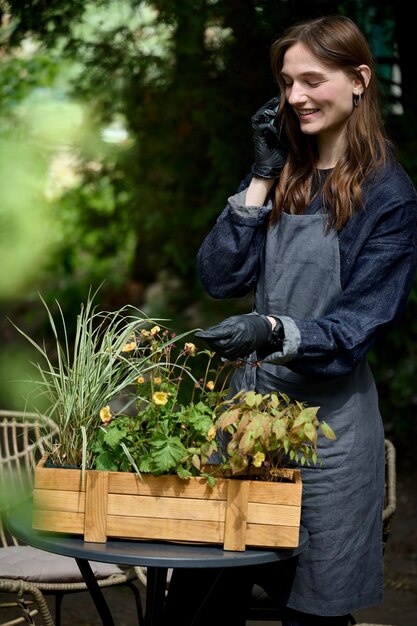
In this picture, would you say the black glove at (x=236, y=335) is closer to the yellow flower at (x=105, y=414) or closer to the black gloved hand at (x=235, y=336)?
the black gloved hand at (x=235, y=336)

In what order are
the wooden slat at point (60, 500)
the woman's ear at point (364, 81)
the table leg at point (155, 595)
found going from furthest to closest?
the woman's ear at point (364, 81) → the table leg at point (155, 595) → the wooden slat at point (60, 500)

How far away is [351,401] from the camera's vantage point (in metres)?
2.30

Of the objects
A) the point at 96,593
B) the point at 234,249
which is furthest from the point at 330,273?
the point at 96,593

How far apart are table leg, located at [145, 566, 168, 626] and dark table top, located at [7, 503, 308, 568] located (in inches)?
6.6

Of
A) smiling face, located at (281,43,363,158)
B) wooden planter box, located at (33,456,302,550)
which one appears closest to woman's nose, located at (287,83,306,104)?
smiling face, located at (281,43,363,158)

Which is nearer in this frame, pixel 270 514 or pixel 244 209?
pixel 270 514

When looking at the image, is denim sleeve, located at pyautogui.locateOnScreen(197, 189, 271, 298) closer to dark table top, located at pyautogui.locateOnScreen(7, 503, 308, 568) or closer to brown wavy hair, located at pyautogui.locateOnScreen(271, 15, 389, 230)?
brown wavy hair, located at pyautogui.locateOnScreen(271, 15, 389, 230)

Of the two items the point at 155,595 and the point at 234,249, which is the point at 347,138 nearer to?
the point at 234,249

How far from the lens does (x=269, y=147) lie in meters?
2.43

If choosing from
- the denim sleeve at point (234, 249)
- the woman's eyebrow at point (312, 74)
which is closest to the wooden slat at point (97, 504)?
the denim sleeve at point (234, 249)

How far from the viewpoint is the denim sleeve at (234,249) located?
7.82 ft

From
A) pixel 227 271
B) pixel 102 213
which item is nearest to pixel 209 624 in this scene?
pixel 227 271

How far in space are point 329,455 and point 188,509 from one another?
0.39m

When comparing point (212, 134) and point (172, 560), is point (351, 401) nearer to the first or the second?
point (172, 560)
